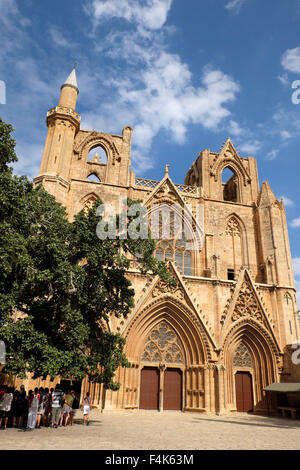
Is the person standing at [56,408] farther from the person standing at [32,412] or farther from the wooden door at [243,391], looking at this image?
the wooden door at [243,391]

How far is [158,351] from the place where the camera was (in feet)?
63.6

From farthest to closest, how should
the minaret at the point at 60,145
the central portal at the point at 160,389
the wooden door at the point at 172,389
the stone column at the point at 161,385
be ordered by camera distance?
1. the minaret at the point at 60,145
2. the wooden door at the point at 172,389
3. the central portal at the point at 160,389
4. the stone column at the point at 161,385

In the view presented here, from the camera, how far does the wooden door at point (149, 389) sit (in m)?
18.5

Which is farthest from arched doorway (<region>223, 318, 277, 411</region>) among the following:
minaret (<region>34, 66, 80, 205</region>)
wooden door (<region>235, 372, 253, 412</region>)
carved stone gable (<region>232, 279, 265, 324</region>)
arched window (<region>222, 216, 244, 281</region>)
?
minaret (<region>34, 66, 80, 205</region>)

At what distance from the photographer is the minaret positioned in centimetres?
2208

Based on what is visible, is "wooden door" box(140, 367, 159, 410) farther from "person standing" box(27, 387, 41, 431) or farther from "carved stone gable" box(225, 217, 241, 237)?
"carved stone gable" box(225, 217, 241, 237)

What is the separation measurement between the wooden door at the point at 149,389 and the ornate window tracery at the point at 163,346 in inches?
25.7

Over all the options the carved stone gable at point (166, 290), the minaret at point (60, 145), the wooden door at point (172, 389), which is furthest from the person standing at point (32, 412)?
the minaret at point (60, 145)

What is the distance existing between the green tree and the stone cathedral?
587 cm

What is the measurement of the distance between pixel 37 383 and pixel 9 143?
11.7m

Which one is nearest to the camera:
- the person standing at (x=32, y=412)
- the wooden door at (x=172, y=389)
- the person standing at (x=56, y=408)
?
the person standing at (x=32, y=412)

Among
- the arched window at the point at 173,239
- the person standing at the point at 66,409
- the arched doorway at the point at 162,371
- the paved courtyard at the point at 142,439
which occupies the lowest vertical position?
the paved courtyard at the point at 142,439

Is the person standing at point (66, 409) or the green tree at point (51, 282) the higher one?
the green tree at point (51, 282)
